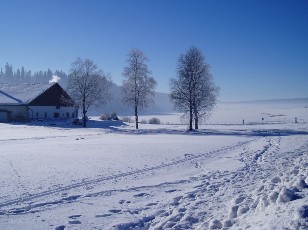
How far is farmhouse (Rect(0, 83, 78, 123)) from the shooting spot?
51281 millimetres

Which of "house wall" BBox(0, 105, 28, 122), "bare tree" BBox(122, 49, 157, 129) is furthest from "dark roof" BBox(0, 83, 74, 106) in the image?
"bare tree" BBox(122, 49, 157, 129)

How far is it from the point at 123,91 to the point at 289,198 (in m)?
37.1

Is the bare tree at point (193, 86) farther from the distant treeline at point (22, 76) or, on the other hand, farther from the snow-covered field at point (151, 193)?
the distant treeline at point (22, 76)

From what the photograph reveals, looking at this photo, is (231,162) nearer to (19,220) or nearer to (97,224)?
(97,224)

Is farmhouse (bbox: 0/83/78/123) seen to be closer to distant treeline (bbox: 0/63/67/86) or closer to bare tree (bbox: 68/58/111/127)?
bare tree (bbox: 68/58/111/127)

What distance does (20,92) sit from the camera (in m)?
56.5

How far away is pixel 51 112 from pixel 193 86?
29.5m

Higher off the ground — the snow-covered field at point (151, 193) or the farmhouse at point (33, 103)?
the farmhouse at point (33, 103)

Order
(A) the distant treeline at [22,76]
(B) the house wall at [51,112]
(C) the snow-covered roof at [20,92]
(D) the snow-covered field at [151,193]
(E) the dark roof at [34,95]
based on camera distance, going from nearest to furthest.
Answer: (D) the snow-covered field at [151,193], (B) the house wall at [51,112], (E) the dark roof at [34,95], (C) the snow-covered roof at [20,92], (A) the distant treeline at [22,76]

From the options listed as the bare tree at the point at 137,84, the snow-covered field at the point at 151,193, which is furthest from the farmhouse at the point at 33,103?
the snow-covered field at the point at 151,193

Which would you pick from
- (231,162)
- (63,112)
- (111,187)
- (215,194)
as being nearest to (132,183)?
(111,187)

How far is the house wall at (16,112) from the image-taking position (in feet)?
168

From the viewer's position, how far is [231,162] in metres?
15.0

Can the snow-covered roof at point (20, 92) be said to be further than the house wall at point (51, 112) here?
Yes
